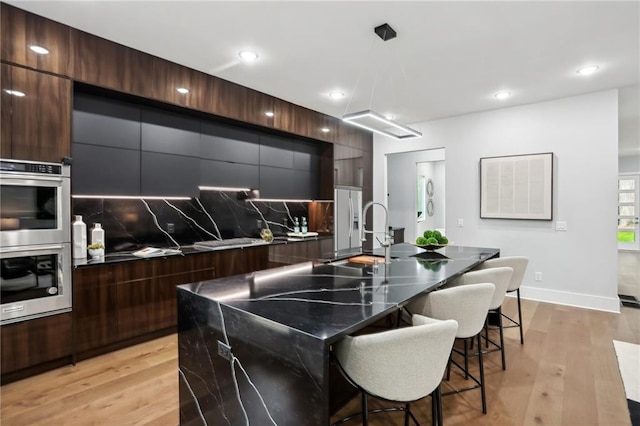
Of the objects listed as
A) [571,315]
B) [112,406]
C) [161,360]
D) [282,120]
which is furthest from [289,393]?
[571,315]

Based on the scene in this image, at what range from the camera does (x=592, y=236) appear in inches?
166

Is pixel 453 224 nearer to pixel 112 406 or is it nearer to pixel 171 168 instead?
pixel 171 168

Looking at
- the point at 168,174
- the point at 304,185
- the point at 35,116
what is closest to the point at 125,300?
the point at 168,174

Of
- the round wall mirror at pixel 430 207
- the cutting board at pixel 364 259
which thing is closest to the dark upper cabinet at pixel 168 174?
the cutting board at pixel 364 259

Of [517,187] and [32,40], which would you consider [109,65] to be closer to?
[32,40]

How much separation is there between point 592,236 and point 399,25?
12.2 feet

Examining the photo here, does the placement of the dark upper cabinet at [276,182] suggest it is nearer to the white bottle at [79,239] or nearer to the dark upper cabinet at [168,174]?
the dark upper cabinet at [168,174]

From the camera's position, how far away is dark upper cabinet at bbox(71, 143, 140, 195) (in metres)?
2.91

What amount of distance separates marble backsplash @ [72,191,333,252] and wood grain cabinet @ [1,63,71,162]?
0.60m

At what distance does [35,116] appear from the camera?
8.21 feet

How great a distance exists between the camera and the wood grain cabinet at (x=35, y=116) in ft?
7.79

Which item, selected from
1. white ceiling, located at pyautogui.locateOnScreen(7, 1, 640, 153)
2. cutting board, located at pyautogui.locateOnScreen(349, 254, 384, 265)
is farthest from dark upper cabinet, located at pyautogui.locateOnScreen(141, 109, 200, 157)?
cutting board, located at pyautogui.locateOnScreen(349, 254, 384, 265)

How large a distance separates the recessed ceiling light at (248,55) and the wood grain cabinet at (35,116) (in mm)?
1468

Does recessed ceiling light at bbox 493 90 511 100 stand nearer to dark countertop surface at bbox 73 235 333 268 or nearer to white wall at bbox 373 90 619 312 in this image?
white wall at bbox 373 90 619 312
